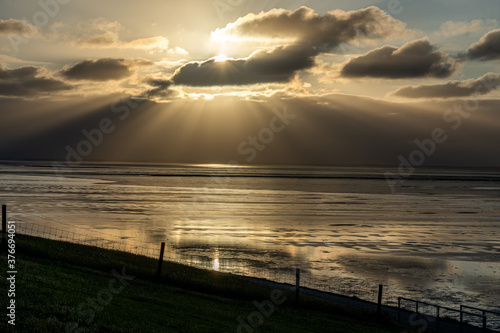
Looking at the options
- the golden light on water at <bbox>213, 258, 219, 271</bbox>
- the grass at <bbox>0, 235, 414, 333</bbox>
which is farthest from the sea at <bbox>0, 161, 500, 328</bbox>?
the grass at <bbox>0, 235, 414, 333</bbox>

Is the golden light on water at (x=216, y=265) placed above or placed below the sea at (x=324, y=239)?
below

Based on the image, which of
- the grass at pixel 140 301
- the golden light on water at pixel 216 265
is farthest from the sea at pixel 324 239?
the grass at pixel 140 301

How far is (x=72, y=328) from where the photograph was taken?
14039 millimetres

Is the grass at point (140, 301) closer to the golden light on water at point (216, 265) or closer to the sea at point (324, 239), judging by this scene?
the golden light on water at point (216, 265)

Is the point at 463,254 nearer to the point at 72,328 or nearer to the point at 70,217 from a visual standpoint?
the point at 72,328

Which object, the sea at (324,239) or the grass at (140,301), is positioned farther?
the sea at (324,239)

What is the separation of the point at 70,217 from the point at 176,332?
4933 centimetres

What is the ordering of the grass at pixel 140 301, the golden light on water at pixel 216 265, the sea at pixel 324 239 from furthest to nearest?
the golden light on water at pixel 216 265 → the sea at pixel 324 239 → the grass at pixel 140 301

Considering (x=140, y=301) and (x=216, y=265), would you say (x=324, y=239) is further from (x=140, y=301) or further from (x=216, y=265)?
(x=140, y=301)

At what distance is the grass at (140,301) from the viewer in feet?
50.5

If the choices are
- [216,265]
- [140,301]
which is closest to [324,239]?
[216,265]

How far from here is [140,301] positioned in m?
19.8

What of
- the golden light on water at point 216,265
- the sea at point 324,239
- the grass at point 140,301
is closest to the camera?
the grass at point 140,301

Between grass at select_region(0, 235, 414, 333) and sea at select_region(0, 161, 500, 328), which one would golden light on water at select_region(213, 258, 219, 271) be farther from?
grass at select_region(0, 235, 414, 333)
